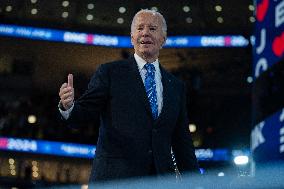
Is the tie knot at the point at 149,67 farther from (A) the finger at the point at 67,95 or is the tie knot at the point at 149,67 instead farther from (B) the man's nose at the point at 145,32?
(A) the finger at the point at 67,95

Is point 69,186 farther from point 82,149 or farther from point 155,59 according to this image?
point 155,59

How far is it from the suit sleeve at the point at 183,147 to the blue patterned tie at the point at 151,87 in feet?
0.88

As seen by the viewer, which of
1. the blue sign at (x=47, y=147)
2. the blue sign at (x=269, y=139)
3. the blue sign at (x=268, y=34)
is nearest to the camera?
the blue sign at (x=269, y=139)

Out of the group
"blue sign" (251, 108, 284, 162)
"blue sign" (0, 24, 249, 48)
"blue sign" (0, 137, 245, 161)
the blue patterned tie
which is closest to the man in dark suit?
the blue patterned tie

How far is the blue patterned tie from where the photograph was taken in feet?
9.63

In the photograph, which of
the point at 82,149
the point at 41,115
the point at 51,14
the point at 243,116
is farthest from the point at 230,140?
the point at 51,14

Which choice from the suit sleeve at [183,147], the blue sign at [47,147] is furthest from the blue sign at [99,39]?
the suit sleeve at [183,147]

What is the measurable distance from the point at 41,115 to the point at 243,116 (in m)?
8.55

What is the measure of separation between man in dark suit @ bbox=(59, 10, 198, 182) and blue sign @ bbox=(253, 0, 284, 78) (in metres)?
2.20

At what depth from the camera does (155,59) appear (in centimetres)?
307

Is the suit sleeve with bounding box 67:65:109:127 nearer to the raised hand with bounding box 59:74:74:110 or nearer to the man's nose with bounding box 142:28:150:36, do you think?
the raised hand with bounding box 59:74:74:110

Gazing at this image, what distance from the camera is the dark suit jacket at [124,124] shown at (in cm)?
281

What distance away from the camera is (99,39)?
2395cm

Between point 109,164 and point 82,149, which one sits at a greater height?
point 82,149
